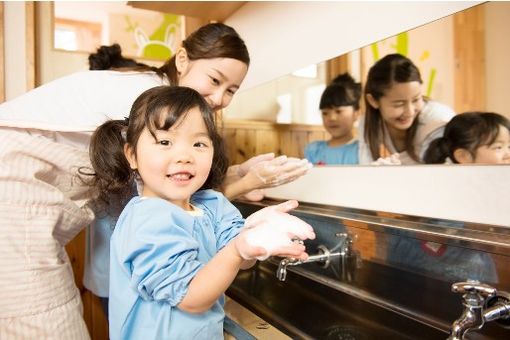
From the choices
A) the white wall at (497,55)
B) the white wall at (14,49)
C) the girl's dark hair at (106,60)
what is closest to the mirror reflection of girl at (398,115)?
the white wall at (497,55)

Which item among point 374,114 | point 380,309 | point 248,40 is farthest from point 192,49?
point 380,309

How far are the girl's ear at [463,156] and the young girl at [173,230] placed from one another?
473 mm

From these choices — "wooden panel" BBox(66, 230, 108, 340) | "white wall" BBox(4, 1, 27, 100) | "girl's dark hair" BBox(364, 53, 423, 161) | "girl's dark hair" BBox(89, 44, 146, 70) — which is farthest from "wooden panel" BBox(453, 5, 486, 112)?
"white wall" BBox(4, 1, 27, 100)

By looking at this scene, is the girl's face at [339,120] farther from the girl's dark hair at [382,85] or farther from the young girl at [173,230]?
the young girl at [173,230]

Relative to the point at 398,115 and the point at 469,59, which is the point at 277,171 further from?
the point at 469,59

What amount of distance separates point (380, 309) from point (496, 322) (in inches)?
10.1

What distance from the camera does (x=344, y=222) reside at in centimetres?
90

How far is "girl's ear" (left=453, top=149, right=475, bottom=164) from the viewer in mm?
798

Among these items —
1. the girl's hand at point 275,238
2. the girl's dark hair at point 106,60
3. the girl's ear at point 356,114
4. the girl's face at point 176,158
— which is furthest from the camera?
the girl's dark hair at point 106,60

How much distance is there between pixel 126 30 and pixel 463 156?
2.38 metres

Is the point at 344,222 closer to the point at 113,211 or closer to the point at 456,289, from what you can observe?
the point at 456,289

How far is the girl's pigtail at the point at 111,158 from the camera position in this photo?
0.75 meters

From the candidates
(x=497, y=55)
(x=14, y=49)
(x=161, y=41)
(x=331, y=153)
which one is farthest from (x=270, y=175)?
(x=161, y=41)

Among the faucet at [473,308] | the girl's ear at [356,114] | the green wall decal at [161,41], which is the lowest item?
the faucet at [473,308]
